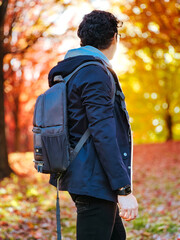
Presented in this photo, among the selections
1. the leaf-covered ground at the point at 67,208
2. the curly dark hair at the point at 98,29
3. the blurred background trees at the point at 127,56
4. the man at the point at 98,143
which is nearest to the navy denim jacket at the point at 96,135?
the man at the point at 98,143

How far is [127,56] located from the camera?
10500 mm

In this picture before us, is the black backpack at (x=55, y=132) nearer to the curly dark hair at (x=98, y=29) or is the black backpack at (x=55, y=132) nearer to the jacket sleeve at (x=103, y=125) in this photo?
the jacket sleeve at (x=103, y=125)

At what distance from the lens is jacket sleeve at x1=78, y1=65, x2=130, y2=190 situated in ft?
5.21

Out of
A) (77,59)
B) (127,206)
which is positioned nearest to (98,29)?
(77,59)

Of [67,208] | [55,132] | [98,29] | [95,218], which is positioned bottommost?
[67,208]

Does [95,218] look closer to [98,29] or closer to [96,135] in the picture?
[96,135]

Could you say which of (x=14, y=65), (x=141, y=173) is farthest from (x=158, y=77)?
(x=14, y=65)

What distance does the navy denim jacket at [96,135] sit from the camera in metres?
1.59

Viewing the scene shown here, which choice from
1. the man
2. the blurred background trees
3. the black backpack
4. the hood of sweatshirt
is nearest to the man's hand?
the man

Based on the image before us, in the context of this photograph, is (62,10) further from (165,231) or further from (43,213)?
(165,231)

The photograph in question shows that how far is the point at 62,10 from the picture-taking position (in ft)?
24.2

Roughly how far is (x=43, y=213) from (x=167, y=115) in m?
9.86

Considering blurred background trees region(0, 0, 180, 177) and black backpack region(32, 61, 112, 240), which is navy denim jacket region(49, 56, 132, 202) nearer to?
black backpack region(32, 61, 112, 240)

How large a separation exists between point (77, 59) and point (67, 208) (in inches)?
162
